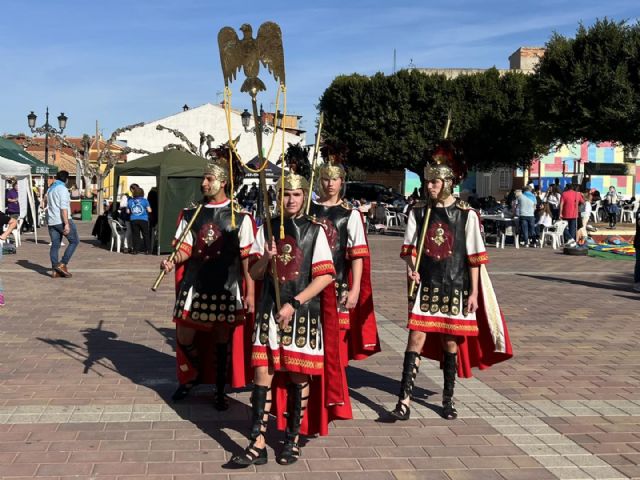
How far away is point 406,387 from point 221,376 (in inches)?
50.8

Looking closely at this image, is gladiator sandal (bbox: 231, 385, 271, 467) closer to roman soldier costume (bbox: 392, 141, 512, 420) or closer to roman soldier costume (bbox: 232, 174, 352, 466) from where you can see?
roman soldier costume (bbox: 232, 174, 352, 466)

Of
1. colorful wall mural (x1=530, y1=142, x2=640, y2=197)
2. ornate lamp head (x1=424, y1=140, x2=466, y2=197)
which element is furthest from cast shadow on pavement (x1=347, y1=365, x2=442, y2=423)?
colorful wall mural (x1=530, y1=142, x2=640, y2=197)

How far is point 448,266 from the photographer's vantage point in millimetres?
5664

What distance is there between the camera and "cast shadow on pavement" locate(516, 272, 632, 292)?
1352 cm

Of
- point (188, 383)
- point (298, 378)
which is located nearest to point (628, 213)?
point (188, 383)

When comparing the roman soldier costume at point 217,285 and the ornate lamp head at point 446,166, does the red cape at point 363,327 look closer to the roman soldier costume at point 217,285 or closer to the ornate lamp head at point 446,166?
the ornate lamp head at point 446,166

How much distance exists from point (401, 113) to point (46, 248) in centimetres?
2273

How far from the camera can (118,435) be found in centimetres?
506

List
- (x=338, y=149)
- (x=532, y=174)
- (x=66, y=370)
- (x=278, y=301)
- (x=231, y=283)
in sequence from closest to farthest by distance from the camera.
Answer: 1. (x=278, y=301)
2. (x=231, y=283)
3. (x=338, y=149)
4. (x=66, y=370)
5. (x=532, y=174)

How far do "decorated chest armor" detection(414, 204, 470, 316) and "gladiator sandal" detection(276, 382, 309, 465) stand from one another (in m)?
1.36

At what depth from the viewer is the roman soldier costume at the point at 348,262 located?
5680 mm

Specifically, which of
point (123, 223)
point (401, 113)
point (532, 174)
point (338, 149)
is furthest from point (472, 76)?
point (338, 149)

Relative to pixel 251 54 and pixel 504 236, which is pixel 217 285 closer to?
pixel 251 54

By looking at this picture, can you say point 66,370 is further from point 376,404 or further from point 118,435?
point 376,404
